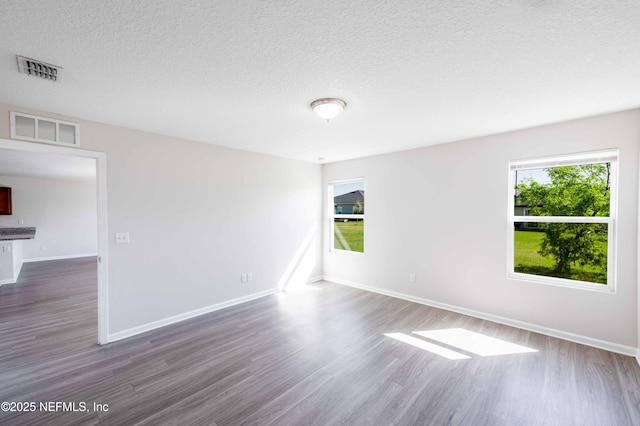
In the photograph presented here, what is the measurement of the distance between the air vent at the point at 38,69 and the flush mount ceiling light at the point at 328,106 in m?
1.90

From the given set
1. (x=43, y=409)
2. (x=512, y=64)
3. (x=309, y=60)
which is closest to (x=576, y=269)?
(x=512, y=64)

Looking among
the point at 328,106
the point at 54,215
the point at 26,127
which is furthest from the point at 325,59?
the point at 54,215

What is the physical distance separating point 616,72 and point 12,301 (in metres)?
7.87

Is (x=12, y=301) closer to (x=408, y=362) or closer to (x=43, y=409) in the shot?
(x=43, y=409)

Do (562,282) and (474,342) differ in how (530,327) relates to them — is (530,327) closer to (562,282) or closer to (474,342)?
(562,282)

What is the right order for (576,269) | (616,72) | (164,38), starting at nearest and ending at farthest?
(164,38) < (616,72) < (576,269)

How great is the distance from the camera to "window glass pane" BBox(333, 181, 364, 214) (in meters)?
5.15

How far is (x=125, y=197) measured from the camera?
312 centimetres

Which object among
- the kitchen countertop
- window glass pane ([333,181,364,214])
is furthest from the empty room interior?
the kitchen countertop

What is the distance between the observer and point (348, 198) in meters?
5.39

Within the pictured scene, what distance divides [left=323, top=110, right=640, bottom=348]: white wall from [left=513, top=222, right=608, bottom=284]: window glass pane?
0.72ft

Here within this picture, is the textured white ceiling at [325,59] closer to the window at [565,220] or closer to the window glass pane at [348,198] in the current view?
the window at [565,220]

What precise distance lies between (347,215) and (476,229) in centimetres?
238

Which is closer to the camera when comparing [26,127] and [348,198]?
[26,127]
